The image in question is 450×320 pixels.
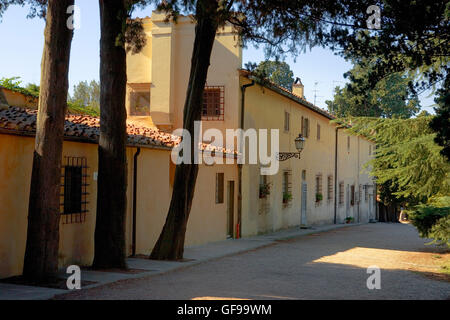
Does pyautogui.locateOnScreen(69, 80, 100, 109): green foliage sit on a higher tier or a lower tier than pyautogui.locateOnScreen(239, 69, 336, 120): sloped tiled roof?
higher

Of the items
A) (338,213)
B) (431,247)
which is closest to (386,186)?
(338,213)

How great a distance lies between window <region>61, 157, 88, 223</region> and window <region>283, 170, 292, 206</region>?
540 inches

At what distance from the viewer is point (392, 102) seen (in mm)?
55719

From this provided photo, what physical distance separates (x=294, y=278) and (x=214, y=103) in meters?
10.2

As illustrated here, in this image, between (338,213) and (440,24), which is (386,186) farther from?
(440,24)

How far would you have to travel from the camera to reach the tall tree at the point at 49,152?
9.40 m

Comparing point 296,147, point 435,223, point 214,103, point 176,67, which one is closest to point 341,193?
point 296,147

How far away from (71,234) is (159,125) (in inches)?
344

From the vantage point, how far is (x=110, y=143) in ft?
36.7

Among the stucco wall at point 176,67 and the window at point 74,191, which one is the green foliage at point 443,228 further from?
the stucco wall at point 176,67

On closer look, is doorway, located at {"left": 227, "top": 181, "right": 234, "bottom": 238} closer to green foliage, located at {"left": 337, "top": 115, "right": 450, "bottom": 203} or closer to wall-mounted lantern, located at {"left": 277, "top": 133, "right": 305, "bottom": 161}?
wall-mounted lantern, located at {"left": 277, "top": 133, "right": 305, "bottom": 161}

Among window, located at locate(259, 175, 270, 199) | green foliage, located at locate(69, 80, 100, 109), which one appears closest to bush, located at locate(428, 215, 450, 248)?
window, located at locate(259, 175, 270, 199)

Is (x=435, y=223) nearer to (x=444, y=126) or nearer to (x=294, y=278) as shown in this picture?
(x=294, y=278)

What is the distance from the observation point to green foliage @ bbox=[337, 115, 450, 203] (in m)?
14.1
